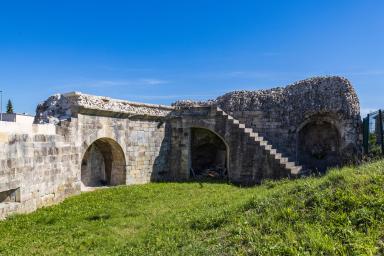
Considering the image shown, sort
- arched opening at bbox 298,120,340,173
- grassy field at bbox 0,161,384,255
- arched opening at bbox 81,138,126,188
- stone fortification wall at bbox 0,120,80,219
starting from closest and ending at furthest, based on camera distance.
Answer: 1. grassy field at bbox 0,161,384,255
2. stone fortification wall at bbox 0,120,80,219
3. arched opening at bbox 81,138,126,188
4. arched opening at bbox 298,120,340,173

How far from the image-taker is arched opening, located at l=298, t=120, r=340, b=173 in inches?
573

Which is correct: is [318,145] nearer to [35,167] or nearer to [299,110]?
[299,110]

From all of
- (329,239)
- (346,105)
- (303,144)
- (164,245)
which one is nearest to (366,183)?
(329,239)

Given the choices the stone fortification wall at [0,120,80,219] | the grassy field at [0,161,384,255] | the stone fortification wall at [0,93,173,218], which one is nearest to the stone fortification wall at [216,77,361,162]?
the stone fortification wall at [0,93,173,218]

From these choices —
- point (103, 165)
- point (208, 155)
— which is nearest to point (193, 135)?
point (208, 155)

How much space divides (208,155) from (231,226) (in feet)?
38.1

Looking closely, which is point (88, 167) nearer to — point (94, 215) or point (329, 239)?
point (94, 215)

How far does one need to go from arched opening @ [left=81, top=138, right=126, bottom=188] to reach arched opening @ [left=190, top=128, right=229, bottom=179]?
3.29 meters

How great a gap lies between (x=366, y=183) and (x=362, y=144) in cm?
914

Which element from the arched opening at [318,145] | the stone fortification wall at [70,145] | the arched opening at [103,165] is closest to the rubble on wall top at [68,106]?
the stone fortification wall at [70,145]

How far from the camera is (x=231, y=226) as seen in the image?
5.36 m

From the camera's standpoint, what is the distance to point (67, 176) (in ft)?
33.1

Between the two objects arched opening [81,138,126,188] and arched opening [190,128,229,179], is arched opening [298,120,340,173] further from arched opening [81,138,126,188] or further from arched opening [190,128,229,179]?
arched opening [81,138,126,188]

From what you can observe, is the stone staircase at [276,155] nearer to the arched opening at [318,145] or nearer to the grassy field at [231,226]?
the arched opening at [318,145]
